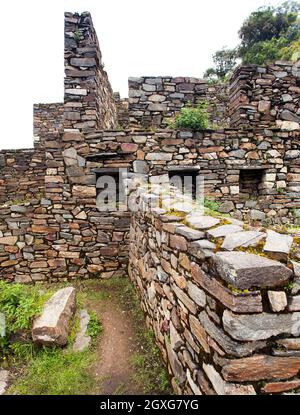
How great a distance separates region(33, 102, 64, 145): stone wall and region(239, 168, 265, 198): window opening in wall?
9.29m

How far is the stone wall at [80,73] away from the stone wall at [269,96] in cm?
341

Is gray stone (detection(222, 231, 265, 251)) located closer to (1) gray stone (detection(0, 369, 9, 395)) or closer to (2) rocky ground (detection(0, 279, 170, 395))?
(2) rocky ground (detection(0, 279, 170, 395))

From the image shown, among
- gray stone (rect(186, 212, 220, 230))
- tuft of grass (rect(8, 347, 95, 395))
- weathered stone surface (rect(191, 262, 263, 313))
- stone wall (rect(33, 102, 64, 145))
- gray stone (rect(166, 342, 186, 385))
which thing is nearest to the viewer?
weathered stone surface (rect(191, 262, 263, 313))

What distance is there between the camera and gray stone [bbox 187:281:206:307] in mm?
1851

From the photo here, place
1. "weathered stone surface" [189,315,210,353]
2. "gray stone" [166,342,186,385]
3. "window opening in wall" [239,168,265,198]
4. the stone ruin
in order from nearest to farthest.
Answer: "weathered stone surface" [189,315,210,353] → "gray stone" [166,342,186,385] → the stone ruin → "window opening in wall" [239,168,265,198]

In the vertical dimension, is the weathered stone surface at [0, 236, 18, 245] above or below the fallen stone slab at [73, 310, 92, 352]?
above

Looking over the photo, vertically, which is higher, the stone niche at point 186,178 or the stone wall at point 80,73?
the stone wall at point 80,73

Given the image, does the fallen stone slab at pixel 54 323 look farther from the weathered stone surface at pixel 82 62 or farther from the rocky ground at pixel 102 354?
the weathered stone surface at pixel 82 62

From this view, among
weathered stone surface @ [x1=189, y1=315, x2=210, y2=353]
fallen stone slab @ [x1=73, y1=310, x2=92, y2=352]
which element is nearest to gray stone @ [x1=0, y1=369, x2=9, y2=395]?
fallen stone slab @ [x1=73, y1=310, x2=92, y2=352]

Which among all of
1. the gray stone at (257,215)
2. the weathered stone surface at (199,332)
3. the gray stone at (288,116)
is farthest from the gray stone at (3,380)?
the gray stone at (288,116)

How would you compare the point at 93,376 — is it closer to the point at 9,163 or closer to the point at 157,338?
the point at 157,338

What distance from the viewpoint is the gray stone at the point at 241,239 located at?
5.56 ft

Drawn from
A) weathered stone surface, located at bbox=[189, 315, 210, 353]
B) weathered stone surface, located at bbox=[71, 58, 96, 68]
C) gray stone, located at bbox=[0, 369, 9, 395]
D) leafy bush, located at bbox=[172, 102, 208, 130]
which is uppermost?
weathered stone surface, located at bbox=[71, 58, 96, 68]
